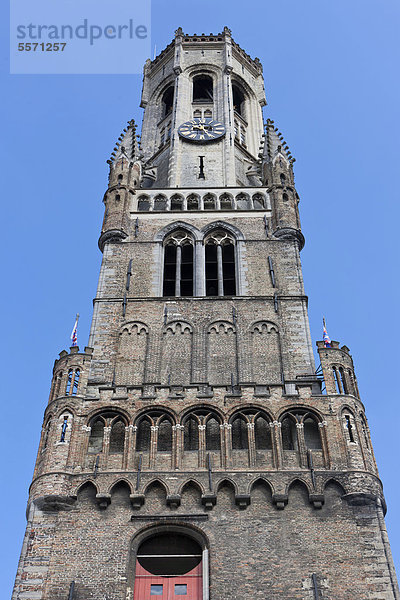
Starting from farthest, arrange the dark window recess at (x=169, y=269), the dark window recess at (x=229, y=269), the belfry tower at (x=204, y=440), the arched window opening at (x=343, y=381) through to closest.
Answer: the dark window recess at (x=169, y=269) → the dark window recess at (x=229, y=269) → the arched window opening at (x=343, y=381) → the belfry tower at (x=204, y=440)

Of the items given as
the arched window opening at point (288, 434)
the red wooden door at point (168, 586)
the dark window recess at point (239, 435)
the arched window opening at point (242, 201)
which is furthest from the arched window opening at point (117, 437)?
the arched window opening at point (242, 201)

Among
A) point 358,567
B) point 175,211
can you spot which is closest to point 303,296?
point 175,211

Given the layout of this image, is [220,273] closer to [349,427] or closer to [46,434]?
[349,427]

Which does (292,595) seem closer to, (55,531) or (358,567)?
(358,567)

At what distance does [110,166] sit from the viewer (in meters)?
40.7

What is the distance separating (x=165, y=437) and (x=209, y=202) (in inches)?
613

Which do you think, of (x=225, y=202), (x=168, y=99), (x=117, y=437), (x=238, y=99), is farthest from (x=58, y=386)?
(x=238, y=99)

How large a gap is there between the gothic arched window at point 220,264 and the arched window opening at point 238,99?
60.2 feet

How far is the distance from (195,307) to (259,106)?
24589mm

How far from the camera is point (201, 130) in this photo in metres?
44.7

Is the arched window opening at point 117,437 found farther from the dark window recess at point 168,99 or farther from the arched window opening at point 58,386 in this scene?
the dark window recess at point 168,99

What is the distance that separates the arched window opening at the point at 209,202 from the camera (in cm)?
3759

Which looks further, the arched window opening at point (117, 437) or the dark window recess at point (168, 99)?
the dark window recess at point (168, 99)

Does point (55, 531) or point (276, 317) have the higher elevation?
point (276, 317)
